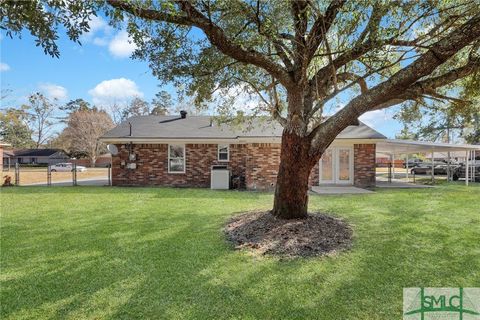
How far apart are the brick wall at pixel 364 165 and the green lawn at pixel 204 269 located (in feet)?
25.2

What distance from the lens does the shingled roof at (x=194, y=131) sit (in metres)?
15.6

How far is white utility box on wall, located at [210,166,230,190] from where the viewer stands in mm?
15484

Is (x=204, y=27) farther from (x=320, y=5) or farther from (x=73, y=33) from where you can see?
(x=320, y=5)

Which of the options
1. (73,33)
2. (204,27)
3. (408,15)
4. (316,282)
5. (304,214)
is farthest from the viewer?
(304,214)

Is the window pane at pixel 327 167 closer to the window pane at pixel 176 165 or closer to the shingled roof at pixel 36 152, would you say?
the window pane at pixel 176 165

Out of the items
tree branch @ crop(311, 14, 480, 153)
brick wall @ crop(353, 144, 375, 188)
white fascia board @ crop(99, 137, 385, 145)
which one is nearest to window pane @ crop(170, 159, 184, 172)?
white fascia board @ crop(99, 137, 385, 145)

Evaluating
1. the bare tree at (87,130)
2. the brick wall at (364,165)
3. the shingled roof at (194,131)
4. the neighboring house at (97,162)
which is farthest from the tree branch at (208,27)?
the neighboring house at (97,162)

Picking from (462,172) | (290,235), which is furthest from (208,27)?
(462,172)

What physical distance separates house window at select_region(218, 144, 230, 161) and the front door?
4.99 meters

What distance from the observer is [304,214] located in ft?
22.6

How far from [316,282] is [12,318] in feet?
11.7

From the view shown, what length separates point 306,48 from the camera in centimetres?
640

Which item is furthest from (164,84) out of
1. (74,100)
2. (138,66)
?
(74,100)

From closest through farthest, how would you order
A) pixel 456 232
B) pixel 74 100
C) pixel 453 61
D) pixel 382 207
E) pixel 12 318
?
pixel 12 318
pixel 456 232
pixel 453 61
pixel 382 207
pixel 74 100
